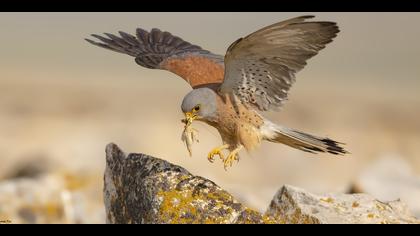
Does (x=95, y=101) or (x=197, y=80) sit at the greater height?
(x=95, y=101)

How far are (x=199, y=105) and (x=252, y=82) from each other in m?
0.60

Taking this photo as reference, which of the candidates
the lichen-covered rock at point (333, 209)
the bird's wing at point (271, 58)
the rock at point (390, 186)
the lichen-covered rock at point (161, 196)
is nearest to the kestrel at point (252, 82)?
the bird's wing at point (271, 58)

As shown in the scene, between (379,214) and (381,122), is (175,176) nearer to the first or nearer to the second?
(379,214)

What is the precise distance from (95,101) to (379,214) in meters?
16.6

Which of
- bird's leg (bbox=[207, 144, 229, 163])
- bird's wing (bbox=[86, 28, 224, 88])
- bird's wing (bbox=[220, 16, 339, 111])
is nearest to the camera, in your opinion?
bird's wing (bbox=[220, 16, 339, 111])

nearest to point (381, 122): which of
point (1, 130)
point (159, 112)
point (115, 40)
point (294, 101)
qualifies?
point (294, 101)

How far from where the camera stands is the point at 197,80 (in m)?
9.13

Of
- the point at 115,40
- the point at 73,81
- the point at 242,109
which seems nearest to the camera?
the point at 242,109

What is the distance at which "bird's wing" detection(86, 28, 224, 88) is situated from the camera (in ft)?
30.2

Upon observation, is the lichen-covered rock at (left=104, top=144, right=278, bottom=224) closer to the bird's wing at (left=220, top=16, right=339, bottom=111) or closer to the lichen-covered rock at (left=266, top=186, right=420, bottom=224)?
the lichen-covered rock at (left=266, top=186, right=420, bottom=224)

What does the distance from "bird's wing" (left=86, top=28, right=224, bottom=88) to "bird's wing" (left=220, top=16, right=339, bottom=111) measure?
493mm

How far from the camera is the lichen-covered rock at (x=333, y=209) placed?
249 inches

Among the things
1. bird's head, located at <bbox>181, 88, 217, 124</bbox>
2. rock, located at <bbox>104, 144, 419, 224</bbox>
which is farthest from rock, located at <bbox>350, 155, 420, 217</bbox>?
rock, located at <bbox>104, 144, 419, 224</bbox>

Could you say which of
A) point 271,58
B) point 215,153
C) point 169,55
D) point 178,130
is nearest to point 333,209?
point 215,153
